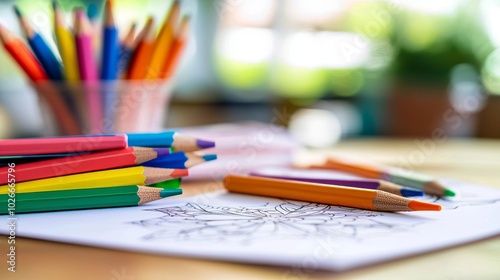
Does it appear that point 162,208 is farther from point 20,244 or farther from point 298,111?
point 298,111

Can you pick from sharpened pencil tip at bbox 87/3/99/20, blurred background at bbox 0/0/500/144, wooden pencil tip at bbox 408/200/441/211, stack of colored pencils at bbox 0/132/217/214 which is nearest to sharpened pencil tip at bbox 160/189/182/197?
stack of colored pencils at bbox 0/132/217/214

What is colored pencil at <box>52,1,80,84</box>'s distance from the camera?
569mm

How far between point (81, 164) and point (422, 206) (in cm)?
22

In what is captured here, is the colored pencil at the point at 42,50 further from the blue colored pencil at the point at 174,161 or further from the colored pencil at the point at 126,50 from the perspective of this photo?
the blue colored pencil at the point at 174,161

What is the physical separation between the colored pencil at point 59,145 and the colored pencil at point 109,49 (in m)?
0.18

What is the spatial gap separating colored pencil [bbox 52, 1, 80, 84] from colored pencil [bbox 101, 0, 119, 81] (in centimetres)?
3

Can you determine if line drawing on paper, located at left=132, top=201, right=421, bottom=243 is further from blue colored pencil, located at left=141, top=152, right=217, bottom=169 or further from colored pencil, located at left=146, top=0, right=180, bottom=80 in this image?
colored pencil, located at left=146, top=0, right=180, bottom=80

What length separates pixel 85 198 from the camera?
15.4 inches

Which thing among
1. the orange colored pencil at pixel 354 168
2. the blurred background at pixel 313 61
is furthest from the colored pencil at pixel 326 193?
the blurred background at pixel 313 61

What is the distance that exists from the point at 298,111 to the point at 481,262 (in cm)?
206

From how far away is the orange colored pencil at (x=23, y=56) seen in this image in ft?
1.81

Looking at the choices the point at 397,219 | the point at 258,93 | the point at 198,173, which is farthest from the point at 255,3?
the point at 397,219

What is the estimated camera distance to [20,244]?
327 mm

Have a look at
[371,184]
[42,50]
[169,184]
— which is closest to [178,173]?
[169,184]
